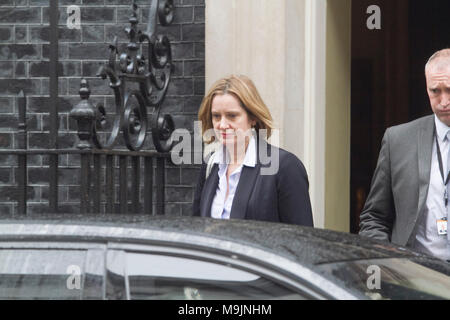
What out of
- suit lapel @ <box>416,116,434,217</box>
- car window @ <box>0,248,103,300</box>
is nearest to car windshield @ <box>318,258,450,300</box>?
car window @ <box>0,248,103,300</box>

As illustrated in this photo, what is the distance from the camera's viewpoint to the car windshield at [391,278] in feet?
11.8

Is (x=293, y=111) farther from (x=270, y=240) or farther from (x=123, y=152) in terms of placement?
(x=270, y=240)

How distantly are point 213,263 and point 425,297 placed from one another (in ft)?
2.37

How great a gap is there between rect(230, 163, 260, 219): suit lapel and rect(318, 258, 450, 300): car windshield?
1437mm

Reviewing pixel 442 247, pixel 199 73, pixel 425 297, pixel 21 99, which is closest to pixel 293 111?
pixel 199 73

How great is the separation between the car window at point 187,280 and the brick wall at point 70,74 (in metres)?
4.58

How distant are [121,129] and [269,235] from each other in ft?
11.2

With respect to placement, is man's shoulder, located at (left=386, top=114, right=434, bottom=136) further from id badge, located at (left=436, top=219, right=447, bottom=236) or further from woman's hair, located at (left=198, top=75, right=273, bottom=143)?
woman's hair, located at (left=198, top=75, right=273, bottom=143)

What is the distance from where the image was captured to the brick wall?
8.34m

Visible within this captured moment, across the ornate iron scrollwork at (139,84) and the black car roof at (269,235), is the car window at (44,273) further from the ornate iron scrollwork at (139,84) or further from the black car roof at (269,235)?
the ornate iron scrollwork at (139,84)

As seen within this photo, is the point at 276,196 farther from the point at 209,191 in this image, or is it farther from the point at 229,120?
the point at 229,120

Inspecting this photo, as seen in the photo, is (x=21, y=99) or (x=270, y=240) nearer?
(x=270, y=240)

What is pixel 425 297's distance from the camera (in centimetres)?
382
